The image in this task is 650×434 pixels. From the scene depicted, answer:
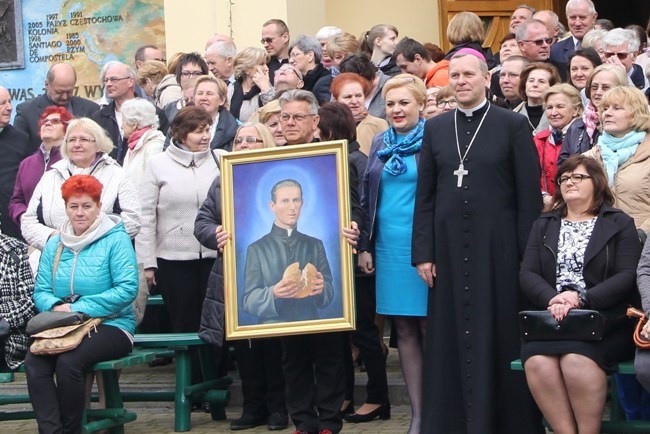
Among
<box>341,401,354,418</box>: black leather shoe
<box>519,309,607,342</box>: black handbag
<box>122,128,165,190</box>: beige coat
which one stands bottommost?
<box>341,401,354,418</box>: black leather shoe

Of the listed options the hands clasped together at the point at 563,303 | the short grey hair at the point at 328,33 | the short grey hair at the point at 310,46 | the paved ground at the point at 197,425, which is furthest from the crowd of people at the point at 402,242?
the short grey hair at the point at 328,33

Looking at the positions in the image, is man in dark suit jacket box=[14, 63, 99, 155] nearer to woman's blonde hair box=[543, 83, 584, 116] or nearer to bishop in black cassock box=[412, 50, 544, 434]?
woman's blonde hair box=[543, 83, 584, 116]

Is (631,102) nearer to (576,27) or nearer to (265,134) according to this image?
(265,134)

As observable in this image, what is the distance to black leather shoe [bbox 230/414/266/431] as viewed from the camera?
30.9 ft

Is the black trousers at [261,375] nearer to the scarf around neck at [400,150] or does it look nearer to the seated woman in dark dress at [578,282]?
the scarf around neck at [400,150]

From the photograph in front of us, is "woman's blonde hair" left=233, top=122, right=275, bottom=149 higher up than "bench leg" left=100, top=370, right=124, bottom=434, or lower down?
higher up

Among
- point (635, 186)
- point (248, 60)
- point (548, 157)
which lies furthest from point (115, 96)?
point (635, 186)

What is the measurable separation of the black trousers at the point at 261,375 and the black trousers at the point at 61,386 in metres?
0.98

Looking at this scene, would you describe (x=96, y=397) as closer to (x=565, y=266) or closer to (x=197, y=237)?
(x=197, y=237)

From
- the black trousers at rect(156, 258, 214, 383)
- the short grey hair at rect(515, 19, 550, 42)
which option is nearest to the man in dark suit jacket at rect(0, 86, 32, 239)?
the black trousers at rect(156, 258, 214, 383)

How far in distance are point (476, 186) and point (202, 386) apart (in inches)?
99.9

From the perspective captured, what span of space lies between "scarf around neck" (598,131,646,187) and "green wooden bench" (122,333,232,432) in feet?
9.02

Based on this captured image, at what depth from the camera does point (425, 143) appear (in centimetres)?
841

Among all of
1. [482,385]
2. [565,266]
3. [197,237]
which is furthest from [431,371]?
[197,237]
